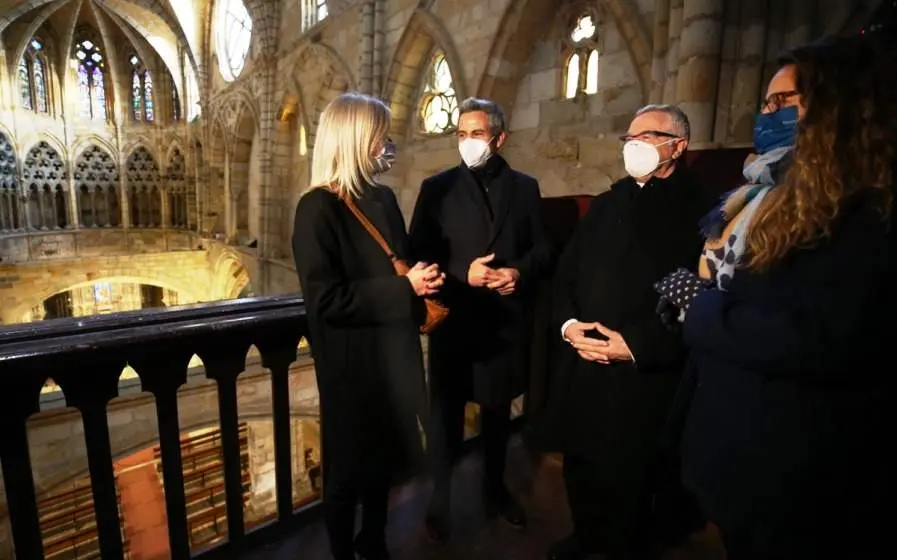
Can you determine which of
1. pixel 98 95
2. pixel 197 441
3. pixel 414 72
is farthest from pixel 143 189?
pixel 414 72

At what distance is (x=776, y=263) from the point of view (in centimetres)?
87

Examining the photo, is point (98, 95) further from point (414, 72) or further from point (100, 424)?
point (100, 424)

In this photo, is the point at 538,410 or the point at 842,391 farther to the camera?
the point at 538,410

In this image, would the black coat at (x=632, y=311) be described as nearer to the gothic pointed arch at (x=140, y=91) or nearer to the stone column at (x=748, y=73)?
the stone column at (x=748, y=73)

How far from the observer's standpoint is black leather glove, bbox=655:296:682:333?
3.99 feet

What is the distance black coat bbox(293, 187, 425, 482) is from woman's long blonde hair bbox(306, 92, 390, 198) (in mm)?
50

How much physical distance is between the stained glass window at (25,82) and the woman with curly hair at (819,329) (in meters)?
21.7

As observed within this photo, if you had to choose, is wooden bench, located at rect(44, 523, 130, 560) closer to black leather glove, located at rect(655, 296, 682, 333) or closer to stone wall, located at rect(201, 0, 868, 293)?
stone wall, located at rect(201, 0, 868, 293)

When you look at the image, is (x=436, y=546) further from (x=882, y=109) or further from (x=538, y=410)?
(x=882, y=109)

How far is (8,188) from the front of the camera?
15414 mm

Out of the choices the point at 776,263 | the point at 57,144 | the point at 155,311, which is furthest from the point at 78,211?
the point at 776,263

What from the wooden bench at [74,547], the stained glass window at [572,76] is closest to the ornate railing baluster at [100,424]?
the stained glass window at [572,76]

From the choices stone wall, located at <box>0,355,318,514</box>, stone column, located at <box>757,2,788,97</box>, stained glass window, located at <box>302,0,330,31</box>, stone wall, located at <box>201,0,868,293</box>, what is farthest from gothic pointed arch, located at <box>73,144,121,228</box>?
stone column, located at <box>757,2,788,97</box>

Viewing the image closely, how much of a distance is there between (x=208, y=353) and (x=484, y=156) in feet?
3.74
